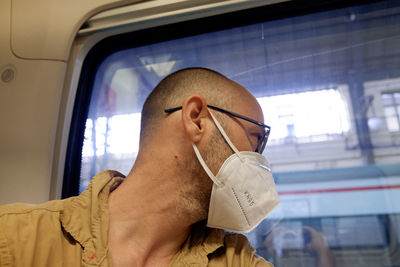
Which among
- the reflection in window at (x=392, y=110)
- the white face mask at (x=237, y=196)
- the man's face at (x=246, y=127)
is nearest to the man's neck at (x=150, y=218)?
the white face mask at (x=237, y=196)

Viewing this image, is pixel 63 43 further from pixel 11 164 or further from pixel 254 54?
pixel 254 54

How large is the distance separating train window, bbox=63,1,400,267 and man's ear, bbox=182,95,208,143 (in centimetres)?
60

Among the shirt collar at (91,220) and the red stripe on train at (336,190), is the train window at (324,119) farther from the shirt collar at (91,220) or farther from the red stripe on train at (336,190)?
the shirt collar at (91,220)

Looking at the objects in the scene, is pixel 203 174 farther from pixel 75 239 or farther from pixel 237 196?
pixel 75 239

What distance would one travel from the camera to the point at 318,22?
192 centimetres

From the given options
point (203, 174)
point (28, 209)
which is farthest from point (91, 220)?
point (203, 174)

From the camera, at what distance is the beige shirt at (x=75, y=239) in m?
1.17

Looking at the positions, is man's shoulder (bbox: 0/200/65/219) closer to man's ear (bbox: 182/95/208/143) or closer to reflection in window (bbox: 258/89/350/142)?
man's ear (bbox: 182/95/208/143)

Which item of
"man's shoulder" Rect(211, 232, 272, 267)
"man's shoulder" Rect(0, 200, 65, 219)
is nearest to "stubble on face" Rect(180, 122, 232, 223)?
"man's shoulder" Rect(211, 232, 272, 267)

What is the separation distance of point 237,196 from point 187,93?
0.56m

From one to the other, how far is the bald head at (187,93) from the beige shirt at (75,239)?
0.36 m

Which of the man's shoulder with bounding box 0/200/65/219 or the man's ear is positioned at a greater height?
the man's ear

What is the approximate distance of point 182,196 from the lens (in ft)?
4.74

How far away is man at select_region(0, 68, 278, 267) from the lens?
1313 mm
